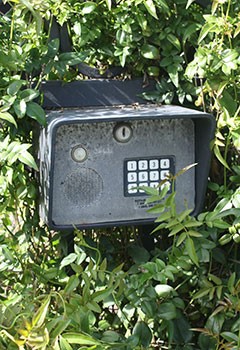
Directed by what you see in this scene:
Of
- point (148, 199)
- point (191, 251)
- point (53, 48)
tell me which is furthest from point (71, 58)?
point (191, 251)

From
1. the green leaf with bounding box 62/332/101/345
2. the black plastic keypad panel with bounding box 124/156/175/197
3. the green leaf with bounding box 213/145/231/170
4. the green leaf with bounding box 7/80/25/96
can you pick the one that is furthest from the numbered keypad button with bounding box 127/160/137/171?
the green leaf with bounding box 62/332/101/345

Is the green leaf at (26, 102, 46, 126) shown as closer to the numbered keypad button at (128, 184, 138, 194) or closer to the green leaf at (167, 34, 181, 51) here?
the numbered keypad button at (128, 184, 138, 194)

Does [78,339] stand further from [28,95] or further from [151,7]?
[151,7]

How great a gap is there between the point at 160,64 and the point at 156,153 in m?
0.21

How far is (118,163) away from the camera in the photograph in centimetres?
151

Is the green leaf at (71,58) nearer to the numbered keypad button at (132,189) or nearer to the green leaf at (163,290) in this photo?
the numbered keypad button at (132,189)

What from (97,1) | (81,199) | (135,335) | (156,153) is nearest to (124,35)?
(97,1)

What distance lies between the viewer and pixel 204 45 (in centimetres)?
154

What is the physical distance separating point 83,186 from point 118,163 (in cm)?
9

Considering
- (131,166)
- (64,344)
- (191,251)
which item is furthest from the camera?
(131,166)

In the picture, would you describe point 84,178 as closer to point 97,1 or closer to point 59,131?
point 59,131

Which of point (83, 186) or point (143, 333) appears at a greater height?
point (83, 186)

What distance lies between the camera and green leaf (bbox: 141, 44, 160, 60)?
1598 mm

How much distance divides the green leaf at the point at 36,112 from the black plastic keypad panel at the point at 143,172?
0.19 m
